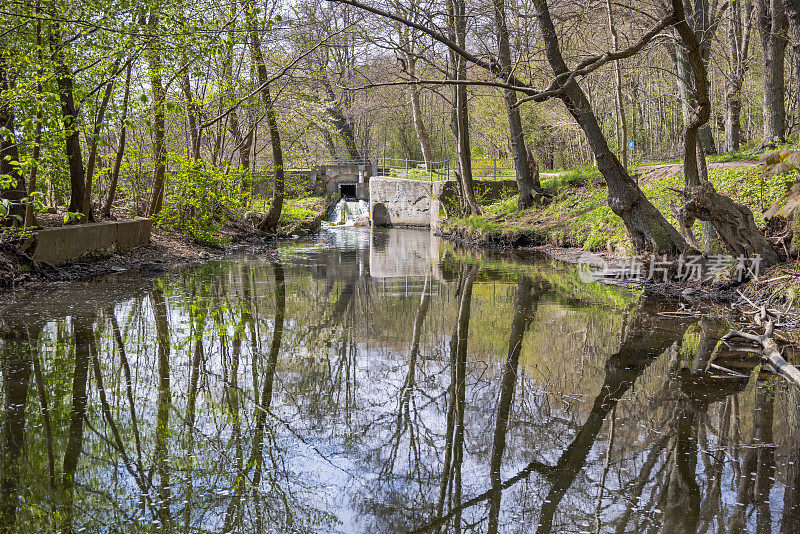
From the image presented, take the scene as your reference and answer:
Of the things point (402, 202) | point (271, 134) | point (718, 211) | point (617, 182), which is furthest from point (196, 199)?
point (402, 202)

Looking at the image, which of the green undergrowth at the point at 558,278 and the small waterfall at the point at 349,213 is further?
the small waterfall at the point at 349,213

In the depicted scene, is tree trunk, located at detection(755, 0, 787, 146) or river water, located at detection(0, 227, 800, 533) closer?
river water, located at detection(0, 227, 800, 533)

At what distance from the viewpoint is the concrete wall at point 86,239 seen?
34.1 ft

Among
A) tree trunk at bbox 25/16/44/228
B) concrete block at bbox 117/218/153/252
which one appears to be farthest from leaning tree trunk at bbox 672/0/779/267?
concrete block at bbox 117/218/153/252

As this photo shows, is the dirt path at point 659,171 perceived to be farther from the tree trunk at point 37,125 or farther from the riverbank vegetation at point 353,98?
the tree trunk at point 37,125

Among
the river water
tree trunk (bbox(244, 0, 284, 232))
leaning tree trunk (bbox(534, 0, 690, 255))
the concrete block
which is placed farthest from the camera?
tree trunk (bbox(244, 0, 284, 232))

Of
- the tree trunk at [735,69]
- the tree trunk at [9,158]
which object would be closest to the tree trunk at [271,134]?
the tree trunk at [9,158]

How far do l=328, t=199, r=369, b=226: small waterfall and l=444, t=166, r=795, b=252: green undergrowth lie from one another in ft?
34.2

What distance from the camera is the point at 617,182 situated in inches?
404

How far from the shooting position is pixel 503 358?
232 inches

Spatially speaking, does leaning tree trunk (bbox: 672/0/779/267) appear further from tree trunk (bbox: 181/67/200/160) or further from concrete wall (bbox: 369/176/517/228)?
concrete wall (bbox: 369/176/517/228)

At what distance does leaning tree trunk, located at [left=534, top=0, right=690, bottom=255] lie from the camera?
31.7 ft

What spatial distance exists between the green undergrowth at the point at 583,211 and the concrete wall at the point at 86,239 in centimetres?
955

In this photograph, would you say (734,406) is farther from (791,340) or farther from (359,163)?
(359,163)
